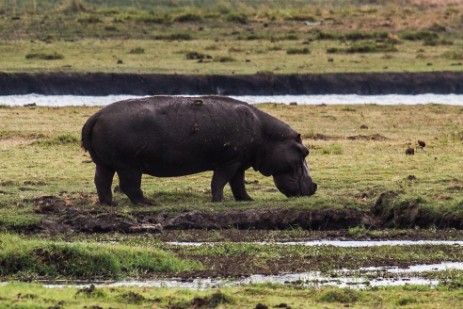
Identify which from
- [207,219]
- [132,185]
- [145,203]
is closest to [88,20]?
[132,185]

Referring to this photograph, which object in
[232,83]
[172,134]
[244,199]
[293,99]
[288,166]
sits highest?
[172,134]

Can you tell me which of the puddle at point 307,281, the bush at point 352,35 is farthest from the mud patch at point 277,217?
the bush at point 352,35

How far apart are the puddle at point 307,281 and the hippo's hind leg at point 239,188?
184 inches

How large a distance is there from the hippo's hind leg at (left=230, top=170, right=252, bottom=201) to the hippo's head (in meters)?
0.37

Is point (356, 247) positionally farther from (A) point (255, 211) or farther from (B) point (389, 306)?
(B) point (389, 306)

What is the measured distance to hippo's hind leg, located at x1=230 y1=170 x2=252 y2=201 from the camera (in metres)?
16.7

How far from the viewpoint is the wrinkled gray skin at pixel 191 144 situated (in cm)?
1606

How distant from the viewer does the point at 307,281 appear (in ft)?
37.9

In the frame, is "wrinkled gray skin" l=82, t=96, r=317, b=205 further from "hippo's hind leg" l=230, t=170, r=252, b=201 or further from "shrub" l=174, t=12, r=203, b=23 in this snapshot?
"shrub" l=174, t=12, r=203, b=23

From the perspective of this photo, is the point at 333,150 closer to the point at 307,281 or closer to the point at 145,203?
the point at 145,203

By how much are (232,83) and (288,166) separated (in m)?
14.9

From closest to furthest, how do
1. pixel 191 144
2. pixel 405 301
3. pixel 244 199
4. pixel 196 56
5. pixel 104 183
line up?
pixel 405 301, pixel 104 183, pixel 191 144, pixel 244 199, pixel 196 56

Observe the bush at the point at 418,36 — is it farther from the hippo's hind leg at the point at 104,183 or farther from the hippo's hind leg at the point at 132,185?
the hippo's hind leg at the point at 104,183

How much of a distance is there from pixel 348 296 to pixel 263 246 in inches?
112
